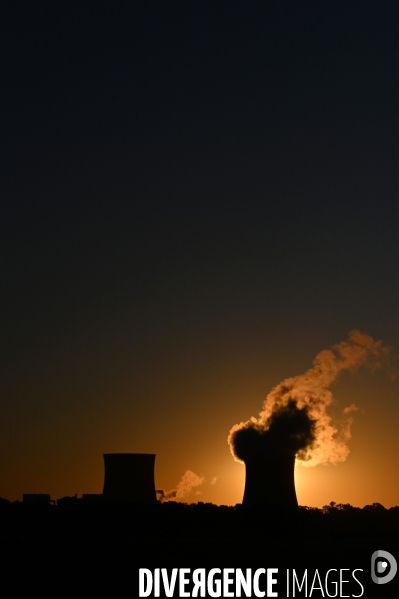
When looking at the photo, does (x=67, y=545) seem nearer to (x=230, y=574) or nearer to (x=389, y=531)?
(x=230, y=574)

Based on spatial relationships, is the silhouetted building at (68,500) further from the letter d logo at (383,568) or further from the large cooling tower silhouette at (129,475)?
the letter d logo at (383,568)

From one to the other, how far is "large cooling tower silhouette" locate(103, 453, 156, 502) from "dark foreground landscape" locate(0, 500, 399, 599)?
167cm

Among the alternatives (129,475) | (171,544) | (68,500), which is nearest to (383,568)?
(171,544)

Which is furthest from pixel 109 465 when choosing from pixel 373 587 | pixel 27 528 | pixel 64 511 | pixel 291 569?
pixel 373 587

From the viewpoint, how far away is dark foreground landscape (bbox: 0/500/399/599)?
21.8 meters

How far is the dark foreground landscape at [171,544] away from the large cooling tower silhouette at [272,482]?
1581 mm

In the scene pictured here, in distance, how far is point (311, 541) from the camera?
36.5 metres

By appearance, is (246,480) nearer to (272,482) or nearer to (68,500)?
(272,482)

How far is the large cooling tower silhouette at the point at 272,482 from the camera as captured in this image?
115 feet

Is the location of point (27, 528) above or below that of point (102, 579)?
above

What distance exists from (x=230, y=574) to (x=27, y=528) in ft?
57.9

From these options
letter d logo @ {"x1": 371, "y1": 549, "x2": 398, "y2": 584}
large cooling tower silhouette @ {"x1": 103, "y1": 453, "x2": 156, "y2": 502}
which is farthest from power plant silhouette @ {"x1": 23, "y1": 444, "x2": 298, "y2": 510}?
letter d logo @ {"x1": 371, "y1": 549, "x2": 398, "y2": 584}

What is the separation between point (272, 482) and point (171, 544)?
5.19m

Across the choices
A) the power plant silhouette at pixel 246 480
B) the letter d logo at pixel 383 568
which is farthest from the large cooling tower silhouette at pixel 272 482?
the letter d logo at pixel 383 568
